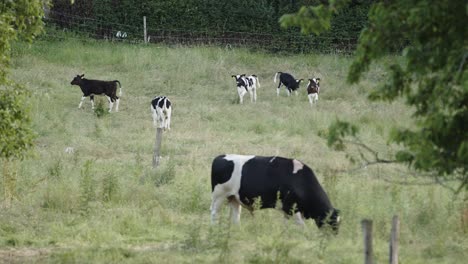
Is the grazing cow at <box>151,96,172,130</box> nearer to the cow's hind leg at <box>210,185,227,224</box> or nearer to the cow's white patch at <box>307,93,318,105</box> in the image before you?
the cow's white patch at <box>307,93,318,105</box>

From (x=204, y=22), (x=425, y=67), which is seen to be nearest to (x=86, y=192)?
(x=425, y=67)

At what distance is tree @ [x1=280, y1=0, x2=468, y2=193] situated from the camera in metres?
6.63

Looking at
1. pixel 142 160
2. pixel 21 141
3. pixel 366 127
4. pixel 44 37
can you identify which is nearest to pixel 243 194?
pixel 21 141

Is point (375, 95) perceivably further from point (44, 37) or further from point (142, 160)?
point (44, 37)

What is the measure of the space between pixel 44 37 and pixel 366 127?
19152mm

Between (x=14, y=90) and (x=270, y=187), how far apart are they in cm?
388

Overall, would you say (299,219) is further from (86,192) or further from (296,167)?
(86,192)

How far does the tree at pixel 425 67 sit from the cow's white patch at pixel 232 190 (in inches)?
A: 202

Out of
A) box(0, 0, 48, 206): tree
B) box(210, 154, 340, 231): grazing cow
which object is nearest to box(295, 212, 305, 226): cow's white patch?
box(210, 154, 340, 231): grazing cow

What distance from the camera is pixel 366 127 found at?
2375 centimetres

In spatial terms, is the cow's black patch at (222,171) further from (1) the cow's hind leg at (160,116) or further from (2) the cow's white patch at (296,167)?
(1) the cow's hind leg at (160,116)

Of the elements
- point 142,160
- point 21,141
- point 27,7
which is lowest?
point 142,160

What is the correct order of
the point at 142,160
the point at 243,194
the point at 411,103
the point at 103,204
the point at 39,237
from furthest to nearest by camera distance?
the point at 142,160 → the point at 103,204 → the point at 243,194 → the point at 39,237 → the point at 411,103

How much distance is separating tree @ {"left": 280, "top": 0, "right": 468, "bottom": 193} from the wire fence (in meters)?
32.3
